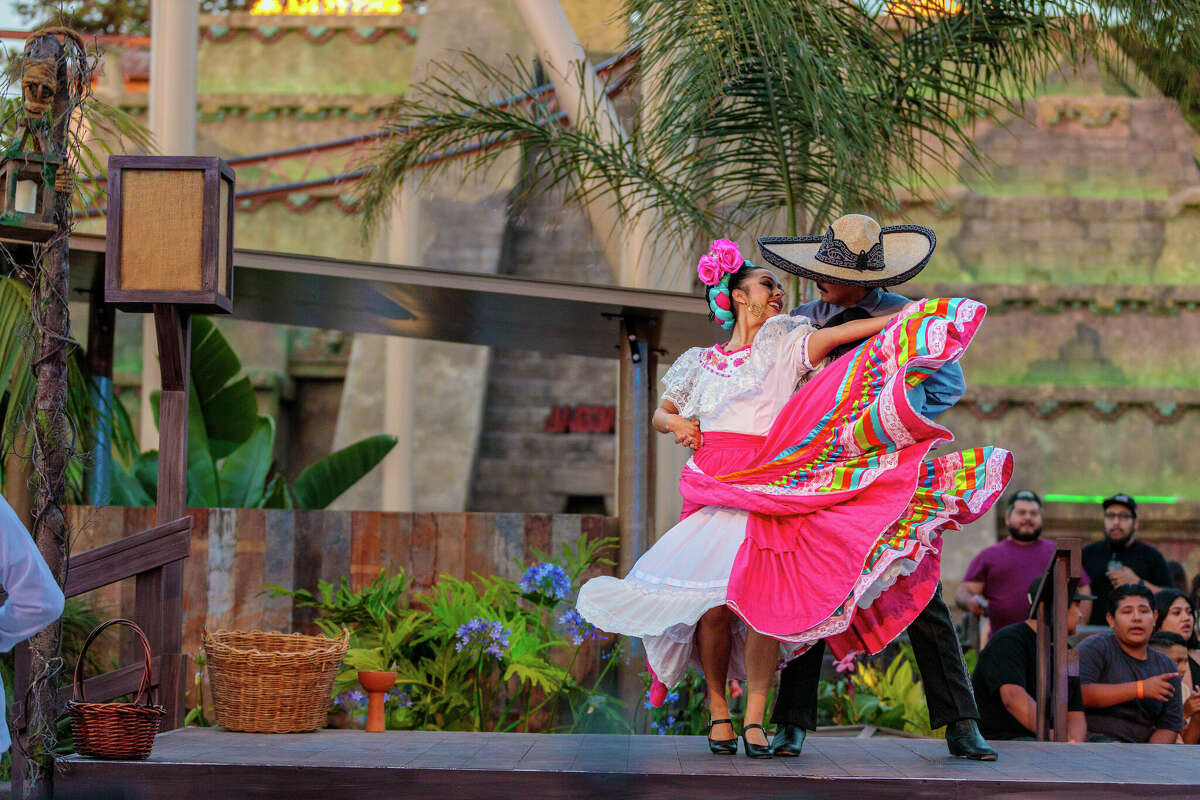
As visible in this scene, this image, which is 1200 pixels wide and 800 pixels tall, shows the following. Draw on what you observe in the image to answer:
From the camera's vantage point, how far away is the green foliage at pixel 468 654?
7855 millimetres

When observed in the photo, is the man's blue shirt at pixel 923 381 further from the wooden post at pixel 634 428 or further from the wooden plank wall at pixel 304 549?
the wooden plank wall at pixel 304 549

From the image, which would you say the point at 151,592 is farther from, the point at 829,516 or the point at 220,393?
the point at 220,393

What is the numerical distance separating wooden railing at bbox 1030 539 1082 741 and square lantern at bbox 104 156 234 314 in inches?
159

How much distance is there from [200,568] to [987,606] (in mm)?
4867

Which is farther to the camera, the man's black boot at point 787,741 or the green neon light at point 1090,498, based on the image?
the green neon light at point 1090,498

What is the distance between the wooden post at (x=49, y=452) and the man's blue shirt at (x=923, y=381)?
2.76 m

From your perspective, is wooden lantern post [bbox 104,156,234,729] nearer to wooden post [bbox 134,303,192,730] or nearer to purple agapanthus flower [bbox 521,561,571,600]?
wooden post [bbox 134,303,192,730]

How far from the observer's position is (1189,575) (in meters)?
16.8

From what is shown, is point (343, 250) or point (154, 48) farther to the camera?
point (343, 250)

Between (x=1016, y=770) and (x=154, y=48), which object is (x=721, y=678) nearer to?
(x=1016, y=770)

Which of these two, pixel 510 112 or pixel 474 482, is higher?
pixel 510 112

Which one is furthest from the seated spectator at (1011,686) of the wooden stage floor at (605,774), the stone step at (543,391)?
the stone step at (543,391)

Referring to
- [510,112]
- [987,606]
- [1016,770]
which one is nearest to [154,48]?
[510,112]

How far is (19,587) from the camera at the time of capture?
13.1 ft
